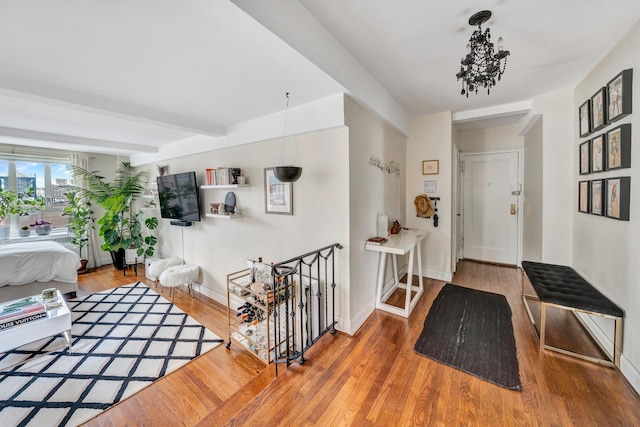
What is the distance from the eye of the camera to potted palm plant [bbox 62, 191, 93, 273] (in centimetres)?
463

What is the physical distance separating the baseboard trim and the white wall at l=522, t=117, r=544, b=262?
107 cm

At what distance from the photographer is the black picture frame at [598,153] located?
199 centimetres

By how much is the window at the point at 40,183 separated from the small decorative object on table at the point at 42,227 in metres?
0.09

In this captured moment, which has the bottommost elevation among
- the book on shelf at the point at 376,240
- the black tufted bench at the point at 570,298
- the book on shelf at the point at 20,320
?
the book on shelf at the point at 20,320

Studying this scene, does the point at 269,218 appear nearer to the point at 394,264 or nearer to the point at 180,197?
the point at 394,264

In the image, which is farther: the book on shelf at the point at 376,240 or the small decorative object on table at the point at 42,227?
the small decorative object on table at the point at 42,227

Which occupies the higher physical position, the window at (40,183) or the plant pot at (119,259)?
the window at (40,183)

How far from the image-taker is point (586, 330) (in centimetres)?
224

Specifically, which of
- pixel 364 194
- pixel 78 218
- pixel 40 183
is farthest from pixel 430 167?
pixel 40 183

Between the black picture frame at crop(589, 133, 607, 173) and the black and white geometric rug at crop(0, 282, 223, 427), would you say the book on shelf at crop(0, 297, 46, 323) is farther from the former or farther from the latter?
the black picture frame at crop(589, 133, 607, 173)

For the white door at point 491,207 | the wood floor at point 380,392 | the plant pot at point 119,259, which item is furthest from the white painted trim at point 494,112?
the plant pot at point 119,259

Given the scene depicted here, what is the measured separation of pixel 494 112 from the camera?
10.3 feet

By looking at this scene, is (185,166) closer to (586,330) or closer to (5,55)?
(5,55)

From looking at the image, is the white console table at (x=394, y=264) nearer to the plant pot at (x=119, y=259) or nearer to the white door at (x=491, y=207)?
the white door at (x=491, y=207)
